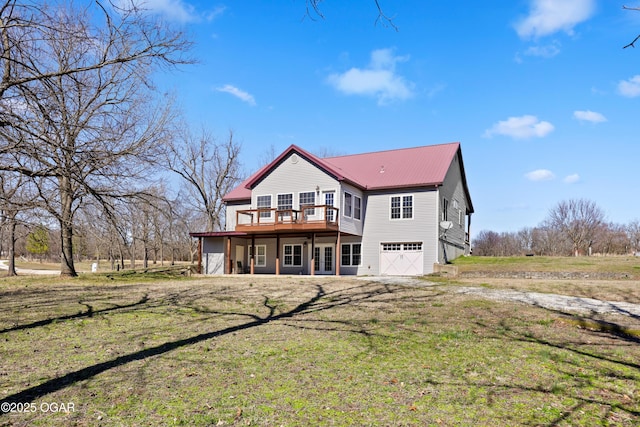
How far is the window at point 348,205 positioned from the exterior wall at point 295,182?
0.73 metres

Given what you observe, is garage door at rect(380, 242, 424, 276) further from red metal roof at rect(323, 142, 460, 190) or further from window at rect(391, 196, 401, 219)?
red metal roof at rect(323, 142, 460, 190)

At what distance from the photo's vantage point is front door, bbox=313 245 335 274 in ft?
87.8

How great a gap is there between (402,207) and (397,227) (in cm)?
120

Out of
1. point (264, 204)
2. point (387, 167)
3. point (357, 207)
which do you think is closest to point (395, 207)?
point (357, 207)

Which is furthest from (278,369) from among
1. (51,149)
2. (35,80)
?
(35,80)

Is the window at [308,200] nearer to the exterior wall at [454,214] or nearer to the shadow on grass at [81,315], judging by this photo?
the exterior wall at [454,214]

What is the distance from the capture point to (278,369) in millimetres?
6164

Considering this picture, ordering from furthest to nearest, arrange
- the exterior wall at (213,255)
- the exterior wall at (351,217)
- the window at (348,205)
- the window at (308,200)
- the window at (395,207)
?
the exterior wall at (213,255) → the window at (395,207) → the window at (308,200) → the window at (348,205) → the exterior wall at (351,217)

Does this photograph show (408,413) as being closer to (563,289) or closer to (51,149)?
(51,149)

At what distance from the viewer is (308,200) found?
25.5 meters

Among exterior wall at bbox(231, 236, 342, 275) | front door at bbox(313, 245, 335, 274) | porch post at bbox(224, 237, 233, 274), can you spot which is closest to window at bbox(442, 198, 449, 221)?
exterior wall at bbox(231, 236, 342, 275)

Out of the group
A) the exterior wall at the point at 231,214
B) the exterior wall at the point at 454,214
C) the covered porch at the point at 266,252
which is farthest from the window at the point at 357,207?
the exterior wall at the point at 231,214

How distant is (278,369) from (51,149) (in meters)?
5.87

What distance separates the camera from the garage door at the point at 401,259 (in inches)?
960
